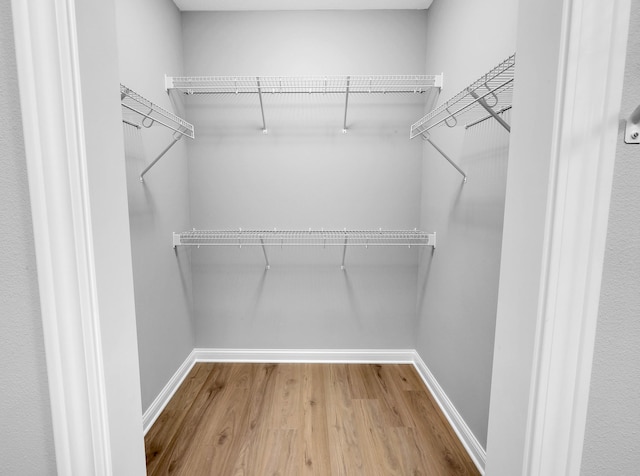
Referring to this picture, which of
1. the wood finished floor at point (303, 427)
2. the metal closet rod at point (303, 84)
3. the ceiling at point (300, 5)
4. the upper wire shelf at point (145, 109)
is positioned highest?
the ceiling at point (300, 5)

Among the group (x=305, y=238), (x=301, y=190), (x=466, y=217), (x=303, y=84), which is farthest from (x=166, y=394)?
(x=303, y=84)

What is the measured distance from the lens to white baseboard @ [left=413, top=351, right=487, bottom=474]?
140 cm

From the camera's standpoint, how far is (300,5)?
6.56 ft

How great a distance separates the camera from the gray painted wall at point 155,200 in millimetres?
1533

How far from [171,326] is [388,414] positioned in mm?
1450

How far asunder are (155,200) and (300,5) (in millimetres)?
1592

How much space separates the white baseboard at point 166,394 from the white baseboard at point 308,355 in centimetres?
13

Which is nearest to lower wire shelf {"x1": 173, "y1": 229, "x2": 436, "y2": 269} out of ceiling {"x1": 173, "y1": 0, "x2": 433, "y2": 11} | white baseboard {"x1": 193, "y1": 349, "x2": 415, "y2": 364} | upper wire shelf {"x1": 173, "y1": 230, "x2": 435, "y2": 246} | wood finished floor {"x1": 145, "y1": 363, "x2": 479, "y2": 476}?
upper wire shelf {"x1": 173, "y1": 230, "x2": 435, "y2": 246}

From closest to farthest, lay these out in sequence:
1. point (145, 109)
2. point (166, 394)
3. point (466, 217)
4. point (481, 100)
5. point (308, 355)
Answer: point (481, 100) → point (466, 217) → point (145, 109) → point (166, 394) → point (308, 355)

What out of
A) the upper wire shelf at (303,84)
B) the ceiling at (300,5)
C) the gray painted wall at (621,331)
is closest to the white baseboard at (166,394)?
the gray painted wall at (621,331)

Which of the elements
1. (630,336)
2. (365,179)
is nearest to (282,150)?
(365,179)

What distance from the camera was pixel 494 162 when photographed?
1.32 metres

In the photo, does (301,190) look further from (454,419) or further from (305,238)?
(454,419)

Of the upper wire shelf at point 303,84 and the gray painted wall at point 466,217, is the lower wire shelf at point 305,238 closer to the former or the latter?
the gray painted wall at point 466,217
